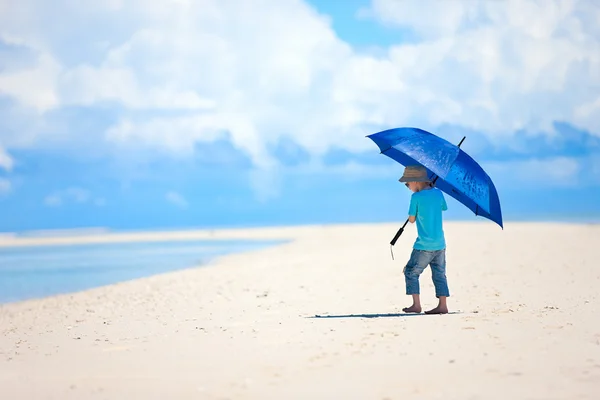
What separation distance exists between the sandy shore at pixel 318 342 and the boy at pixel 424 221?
0.62 metres

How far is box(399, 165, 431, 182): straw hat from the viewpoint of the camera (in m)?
8.86

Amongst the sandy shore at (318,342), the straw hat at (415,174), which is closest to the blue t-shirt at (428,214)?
the straw hat at (415,174)

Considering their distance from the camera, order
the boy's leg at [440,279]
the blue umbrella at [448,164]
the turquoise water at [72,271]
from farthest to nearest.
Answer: the turquoise water at [72,271] → the boy's leg at [440,279] → the blue umbrella at [448,164]

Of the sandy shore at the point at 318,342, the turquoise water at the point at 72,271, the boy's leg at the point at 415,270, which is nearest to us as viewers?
the sandy shore at the point at 318,342

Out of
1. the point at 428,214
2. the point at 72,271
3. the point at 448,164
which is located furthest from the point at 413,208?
the point at 72,271

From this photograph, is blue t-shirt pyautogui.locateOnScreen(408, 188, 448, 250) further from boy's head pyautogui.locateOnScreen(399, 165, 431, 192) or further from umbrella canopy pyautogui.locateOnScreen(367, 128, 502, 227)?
umbrella canopy pyautogui.locateOnScreen(367, 128, 502, 227)

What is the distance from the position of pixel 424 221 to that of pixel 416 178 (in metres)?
0.54

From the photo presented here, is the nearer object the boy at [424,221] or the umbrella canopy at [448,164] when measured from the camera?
the umbrella canopy at [448,164]

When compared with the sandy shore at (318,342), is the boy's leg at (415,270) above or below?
above

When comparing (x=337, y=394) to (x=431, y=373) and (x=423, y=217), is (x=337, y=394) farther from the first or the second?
(x=423, y=217)

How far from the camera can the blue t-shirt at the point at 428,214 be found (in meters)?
8.80

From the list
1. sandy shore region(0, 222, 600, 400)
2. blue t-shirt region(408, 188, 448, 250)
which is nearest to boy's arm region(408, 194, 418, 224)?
blue t-shirt region(408, 188, 448, 250)

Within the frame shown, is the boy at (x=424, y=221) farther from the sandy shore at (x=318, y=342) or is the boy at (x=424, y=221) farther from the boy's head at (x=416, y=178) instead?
the sandy shore at (x=318, y=342)

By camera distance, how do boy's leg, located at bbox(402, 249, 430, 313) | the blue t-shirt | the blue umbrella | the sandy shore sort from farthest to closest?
1. boy's leg, located at bbox(402, 249, 430, 313)
2. the blue t-shirt
3. the blue umbrella
4. the sandy shore
